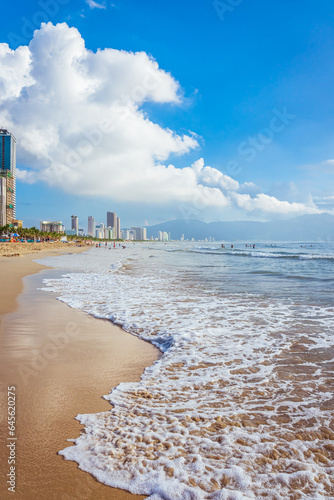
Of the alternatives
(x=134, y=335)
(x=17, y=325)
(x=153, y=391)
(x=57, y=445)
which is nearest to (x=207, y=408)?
(x=153, y=391)

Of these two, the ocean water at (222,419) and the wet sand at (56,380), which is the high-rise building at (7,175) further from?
the ocean water at (222,419)

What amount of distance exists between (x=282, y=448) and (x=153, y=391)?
1761mm

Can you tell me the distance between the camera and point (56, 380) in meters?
4.07

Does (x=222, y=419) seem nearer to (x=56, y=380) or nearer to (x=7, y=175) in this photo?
(x=56, y=380)

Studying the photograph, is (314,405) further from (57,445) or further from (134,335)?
(134,335)

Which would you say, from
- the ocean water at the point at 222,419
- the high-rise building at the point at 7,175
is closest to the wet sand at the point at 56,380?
the ocean water at the point at 222,419

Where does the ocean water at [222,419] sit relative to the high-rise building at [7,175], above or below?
below

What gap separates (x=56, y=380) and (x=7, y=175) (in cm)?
19379

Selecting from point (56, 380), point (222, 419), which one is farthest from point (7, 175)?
point (222, 419)

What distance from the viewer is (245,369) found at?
15.1 ft

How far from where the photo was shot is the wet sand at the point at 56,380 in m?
2.33

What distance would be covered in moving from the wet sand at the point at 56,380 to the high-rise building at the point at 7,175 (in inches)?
6952

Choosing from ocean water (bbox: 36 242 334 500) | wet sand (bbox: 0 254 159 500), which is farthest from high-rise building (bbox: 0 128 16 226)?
ocean water (bbox: 36 242 334 500)

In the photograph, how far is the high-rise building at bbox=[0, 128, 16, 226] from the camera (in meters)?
158
